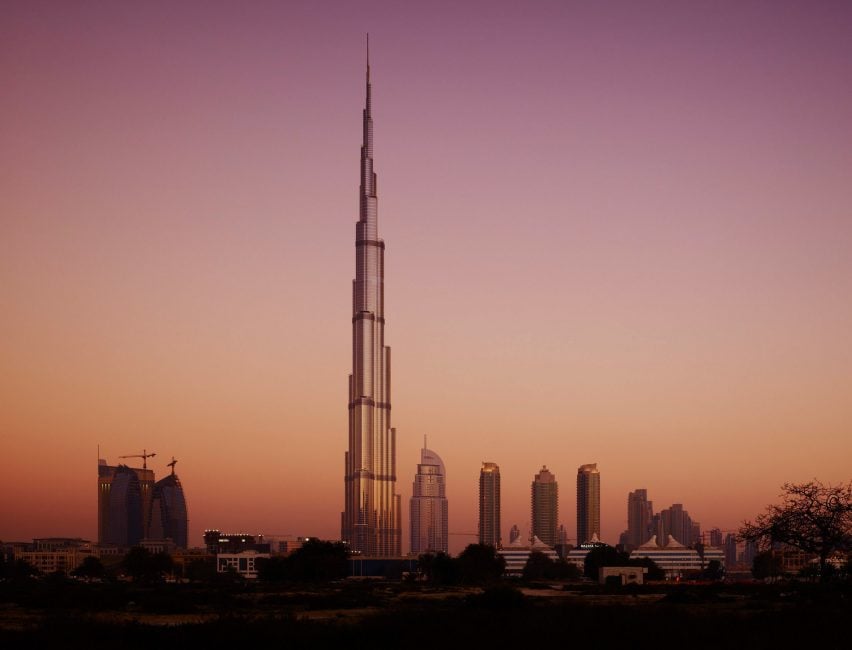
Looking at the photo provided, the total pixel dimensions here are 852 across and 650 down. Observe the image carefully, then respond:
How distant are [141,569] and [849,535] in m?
141

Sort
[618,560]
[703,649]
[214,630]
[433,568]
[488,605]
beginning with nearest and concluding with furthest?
[703,649]
[214,630]
[488,605]
[433,568]
[618,560]

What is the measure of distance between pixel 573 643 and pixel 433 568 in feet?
408

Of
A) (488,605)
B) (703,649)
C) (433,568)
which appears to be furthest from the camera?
(433,568)

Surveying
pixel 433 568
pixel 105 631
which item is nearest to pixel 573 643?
pixel 105 631

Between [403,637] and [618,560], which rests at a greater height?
[403,637]

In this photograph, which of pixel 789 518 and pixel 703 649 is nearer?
pixel 703 649

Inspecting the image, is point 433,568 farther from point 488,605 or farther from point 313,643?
point 313,643

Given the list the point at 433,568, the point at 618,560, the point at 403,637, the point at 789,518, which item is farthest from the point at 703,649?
the point at 618,560

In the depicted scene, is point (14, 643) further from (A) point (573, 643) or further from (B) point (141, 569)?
(B) point (141, 569)

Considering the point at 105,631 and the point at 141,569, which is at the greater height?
the point at 105,631

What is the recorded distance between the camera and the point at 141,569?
627ft

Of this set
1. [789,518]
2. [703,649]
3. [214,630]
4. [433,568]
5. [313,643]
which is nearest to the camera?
[703,649]

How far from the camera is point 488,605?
60.4m

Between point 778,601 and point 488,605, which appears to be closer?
point 488,605
